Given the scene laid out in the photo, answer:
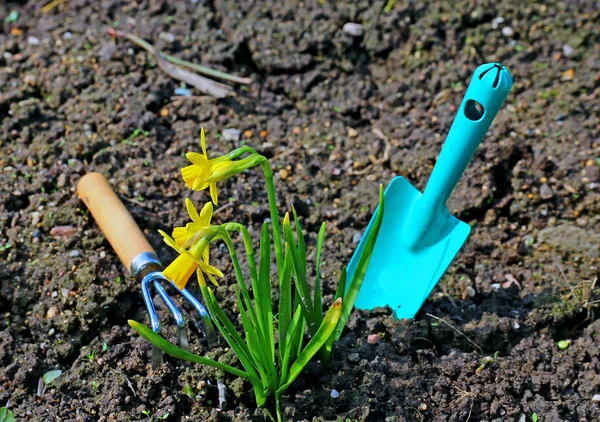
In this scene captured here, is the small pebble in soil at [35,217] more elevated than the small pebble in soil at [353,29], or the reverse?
the small pebble in soil at [35,217]

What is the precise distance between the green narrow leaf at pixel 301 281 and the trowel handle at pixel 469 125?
1.57 feet

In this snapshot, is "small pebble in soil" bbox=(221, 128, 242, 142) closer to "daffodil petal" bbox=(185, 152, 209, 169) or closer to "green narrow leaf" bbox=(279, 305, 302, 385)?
"green narrow leaf" bbox=(279, 305, 302, 385)

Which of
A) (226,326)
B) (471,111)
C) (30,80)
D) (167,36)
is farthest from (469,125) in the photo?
(30,80)

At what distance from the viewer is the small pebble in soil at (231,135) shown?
2512 mm

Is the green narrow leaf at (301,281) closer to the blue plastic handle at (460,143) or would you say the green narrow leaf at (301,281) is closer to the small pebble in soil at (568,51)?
the blue plastic handle at (460,143)

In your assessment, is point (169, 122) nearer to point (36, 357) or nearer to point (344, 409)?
point (36, 357)

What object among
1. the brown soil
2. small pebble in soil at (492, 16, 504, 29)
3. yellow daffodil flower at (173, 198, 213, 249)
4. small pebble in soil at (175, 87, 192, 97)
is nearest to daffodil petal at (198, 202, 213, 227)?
yellow daffodil flower at (173, 198, 213, 249)

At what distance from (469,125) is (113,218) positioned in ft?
3.28

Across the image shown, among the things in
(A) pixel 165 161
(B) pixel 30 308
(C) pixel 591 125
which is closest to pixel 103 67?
(A) pixel 165 161

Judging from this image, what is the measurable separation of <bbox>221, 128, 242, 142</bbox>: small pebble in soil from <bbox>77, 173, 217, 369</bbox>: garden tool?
1.62ft

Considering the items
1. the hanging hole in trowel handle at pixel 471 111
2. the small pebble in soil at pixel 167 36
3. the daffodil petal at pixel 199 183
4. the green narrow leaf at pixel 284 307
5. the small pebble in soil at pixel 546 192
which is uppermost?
the small pebble in soil at pixel 167 36

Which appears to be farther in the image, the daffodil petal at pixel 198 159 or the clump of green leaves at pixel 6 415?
the clump of green leaves at pixel 6 415

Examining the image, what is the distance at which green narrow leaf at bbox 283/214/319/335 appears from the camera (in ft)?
5.09

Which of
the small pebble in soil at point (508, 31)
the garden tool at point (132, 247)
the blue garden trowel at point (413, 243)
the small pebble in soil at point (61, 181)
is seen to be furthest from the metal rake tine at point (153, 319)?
the small pebble in soil at point (508, 31)
